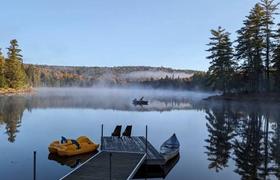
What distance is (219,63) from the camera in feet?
200

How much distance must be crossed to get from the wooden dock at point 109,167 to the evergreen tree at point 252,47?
42693 millimetres

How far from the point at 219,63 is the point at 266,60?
1096 centimetres

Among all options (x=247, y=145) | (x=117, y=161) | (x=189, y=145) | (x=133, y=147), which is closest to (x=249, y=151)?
(x=247, y=145)

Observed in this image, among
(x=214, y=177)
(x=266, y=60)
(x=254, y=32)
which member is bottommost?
(x=214, y=177)

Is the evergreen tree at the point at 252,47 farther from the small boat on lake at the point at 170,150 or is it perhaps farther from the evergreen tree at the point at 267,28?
the small boat on lake at the point at 170,150

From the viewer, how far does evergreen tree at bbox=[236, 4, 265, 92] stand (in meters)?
51.8

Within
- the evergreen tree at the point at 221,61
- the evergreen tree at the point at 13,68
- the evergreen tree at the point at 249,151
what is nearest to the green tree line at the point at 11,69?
the evergreen tree at the point at 13,68

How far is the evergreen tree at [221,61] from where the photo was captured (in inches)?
2375

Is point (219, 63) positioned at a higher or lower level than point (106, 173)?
higher

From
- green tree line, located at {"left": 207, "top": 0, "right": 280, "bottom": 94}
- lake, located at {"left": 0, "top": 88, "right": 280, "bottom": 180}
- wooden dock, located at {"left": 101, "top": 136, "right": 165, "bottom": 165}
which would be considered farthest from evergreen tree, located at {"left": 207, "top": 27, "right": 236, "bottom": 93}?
wooden dock, located at {"left": 101, "top": 136, "right": 165, "bottom": 165}

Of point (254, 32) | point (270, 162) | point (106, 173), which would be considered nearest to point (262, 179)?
point (270, 162)

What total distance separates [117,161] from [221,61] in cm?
5056

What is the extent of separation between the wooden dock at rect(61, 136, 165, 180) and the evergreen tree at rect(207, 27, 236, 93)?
4489 cm

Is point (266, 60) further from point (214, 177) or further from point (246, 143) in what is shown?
point (214, 177)
